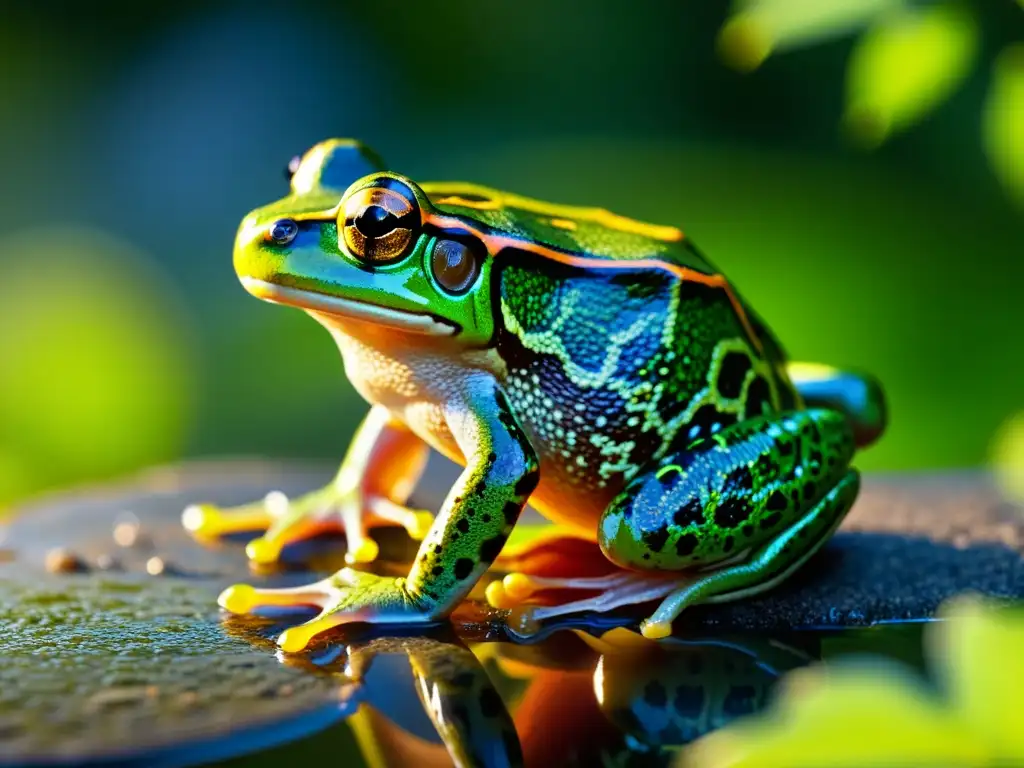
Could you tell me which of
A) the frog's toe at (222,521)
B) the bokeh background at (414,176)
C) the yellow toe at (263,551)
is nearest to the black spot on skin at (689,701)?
the yellow toe at (263,551)

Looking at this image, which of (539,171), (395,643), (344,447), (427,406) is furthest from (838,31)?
(539,171)

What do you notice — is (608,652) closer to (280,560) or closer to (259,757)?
(259,757)

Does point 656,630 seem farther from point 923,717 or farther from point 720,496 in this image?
point 923,717

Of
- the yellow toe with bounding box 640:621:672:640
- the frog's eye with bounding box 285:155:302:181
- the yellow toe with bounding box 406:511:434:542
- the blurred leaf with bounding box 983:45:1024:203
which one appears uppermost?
the frog's eye with bounding box 285:155:302:181

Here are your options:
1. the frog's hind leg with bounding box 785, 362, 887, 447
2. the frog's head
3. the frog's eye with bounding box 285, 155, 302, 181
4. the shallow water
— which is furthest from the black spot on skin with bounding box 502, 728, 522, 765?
the frog's eye with bounding box 285, 155, 302, 181

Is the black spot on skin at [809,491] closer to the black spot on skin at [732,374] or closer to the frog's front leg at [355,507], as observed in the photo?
the black spot on skin at [732,374]

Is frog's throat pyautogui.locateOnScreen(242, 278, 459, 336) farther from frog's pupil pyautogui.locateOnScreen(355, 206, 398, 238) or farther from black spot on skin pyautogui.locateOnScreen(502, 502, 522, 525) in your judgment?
black spot on skin pyautogui.locateOnScreen(502, 502, 522, 525)

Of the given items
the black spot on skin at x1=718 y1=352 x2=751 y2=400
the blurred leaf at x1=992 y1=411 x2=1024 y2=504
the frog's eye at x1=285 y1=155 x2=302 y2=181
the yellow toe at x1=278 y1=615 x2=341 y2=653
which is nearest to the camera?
the blurred leaf at x1=992 y1=411 x2=1024 y2=504
